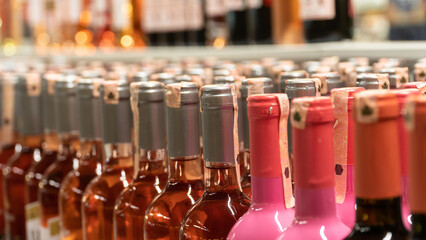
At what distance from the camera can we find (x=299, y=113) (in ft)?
1.94

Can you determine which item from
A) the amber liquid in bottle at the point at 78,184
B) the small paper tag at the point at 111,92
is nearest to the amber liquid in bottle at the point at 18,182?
the amber liquid in bottle at the point at 78,184

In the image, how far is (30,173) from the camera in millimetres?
1420

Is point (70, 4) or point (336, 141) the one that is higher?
point (70, 4)

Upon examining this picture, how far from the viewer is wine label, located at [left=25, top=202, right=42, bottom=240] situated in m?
1.35

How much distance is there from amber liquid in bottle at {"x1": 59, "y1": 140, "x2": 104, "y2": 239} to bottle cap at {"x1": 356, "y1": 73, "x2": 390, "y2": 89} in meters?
0.55

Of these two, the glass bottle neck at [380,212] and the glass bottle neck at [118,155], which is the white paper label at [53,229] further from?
the glass bottle neck at [380,212]

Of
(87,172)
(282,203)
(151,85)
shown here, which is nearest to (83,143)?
(87,172)

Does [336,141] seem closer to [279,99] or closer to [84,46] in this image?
[279,99]

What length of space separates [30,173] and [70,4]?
201 centimetres

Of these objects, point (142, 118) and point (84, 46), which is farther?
point (84, 46)

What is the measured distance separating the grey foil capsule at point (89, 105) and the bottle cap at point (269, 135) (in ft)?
1.52

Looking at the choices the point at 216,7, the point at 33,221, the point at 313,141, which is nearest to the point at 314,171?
the point at 313,141

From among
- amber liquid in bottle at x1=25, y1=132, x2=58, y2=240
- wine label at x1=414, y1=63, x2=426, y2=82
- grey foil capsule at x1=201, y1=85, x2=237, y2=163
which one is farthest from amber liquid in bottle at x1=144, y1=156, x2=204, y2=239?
amber liquid in bottle at x1=25, y1=132, x2=58, y2=240

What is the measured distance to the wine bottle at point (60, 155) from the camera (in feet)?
4.17
